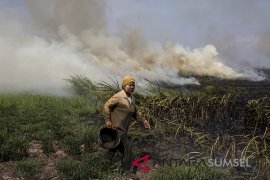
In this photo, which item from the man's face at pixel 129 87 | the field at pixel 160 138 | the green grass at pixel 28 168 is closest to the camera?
the green grass at pixel 28 168

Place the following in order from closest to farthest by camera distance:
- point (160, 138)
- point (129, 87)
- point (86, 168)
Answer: point (86, 168)
point (129, 87)
point (160, 138)

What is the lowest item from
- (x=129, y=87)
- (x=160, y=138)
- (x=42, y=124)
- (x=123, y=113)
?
(x=160, y=138)

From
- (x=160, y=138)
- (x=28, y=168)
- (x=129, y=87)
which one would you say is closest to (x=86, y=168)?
(x=28, y=168)

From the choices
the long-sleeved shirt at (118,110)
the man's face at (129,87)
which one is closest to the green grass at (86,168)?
the long-sleeved shirt at (118,110)

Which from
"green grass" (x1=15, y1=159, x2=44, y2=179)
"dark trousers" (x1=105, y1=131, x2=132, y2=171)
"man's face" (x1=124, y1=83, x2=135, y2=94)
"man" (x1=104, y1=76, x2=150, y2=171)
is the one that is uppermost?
"man's face" (x1=124, y1=83, x2=135, y2=94)

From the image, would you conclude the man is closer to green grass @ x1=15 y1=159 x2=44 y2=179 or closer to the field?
the field

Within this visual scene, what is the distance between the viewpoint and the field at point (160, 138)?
9422mm

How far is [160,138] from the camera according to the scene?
12.8 metres

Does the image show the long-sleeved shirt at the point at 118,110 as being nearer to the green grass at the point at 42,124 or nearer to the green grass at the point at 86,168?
the green grass at the point at 86,168

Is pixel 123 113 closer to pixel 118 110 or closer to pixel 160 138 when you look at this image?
pixel 118 110

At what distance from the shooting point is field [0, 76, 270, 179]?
30.9 feet

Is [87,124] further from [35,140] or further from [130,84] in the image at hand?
[130,84]

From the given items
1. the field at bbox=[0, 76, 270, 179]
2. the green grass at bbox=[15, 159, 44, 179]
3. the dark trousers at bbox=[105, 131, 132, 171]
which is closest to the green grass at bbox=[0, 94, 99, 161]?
the field at bbox=[0, 76, 270, 179]

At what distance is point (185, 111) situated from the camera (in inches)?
508
